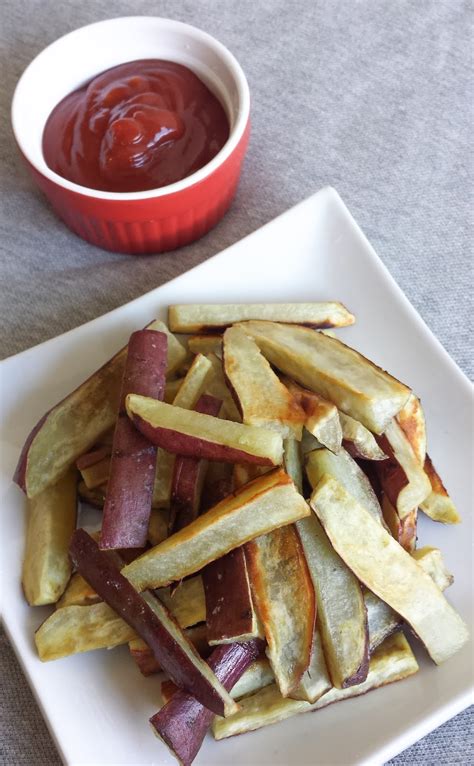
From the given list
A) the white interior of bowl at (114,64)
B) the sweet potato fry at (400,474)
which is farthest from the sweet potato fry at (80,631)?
the white interior of bowl at (114,64)

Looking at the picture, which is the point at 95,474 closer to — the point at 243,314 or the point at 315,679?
the point at 243,314

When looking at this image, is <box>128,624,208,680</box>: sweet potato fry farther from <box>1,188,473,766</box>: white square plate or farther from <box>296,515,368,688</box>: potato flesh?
<box>296,515,368,688</box>: potato flesh

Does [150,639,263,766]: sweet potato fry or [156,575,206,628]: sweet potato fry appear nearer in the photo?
[150,639,263,766]: sweet potato fry

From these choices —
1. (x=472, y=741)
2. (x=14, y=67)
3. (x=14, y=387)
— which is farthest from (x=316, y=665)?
(x=14, y=67)

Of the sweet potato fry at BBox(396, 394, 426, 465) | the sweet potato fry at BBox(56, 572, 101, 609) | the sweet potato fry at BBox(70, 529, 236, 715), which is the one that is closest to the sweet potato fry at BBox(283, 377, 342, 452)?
the sweet potato fry at BBox(396, 394, 426, 465)

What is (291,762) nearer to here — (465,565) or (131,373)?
(465,565)

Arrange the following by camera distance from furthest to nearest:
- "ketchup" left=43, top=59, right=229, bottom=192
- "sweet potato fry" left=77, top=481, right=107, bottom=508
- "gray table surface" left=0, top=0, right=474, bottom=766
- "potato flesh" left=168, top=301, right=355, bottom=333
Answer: "gray table surface" left=0, top=0, right=474, bottom=766 → "ketchup" left=43, top=59, right=229, bottom=192 → "potato flesh" left=168, top=301, right=355, bottom=333 → "sweet potato fry" left=77, top=481, right=107, bottom=508
